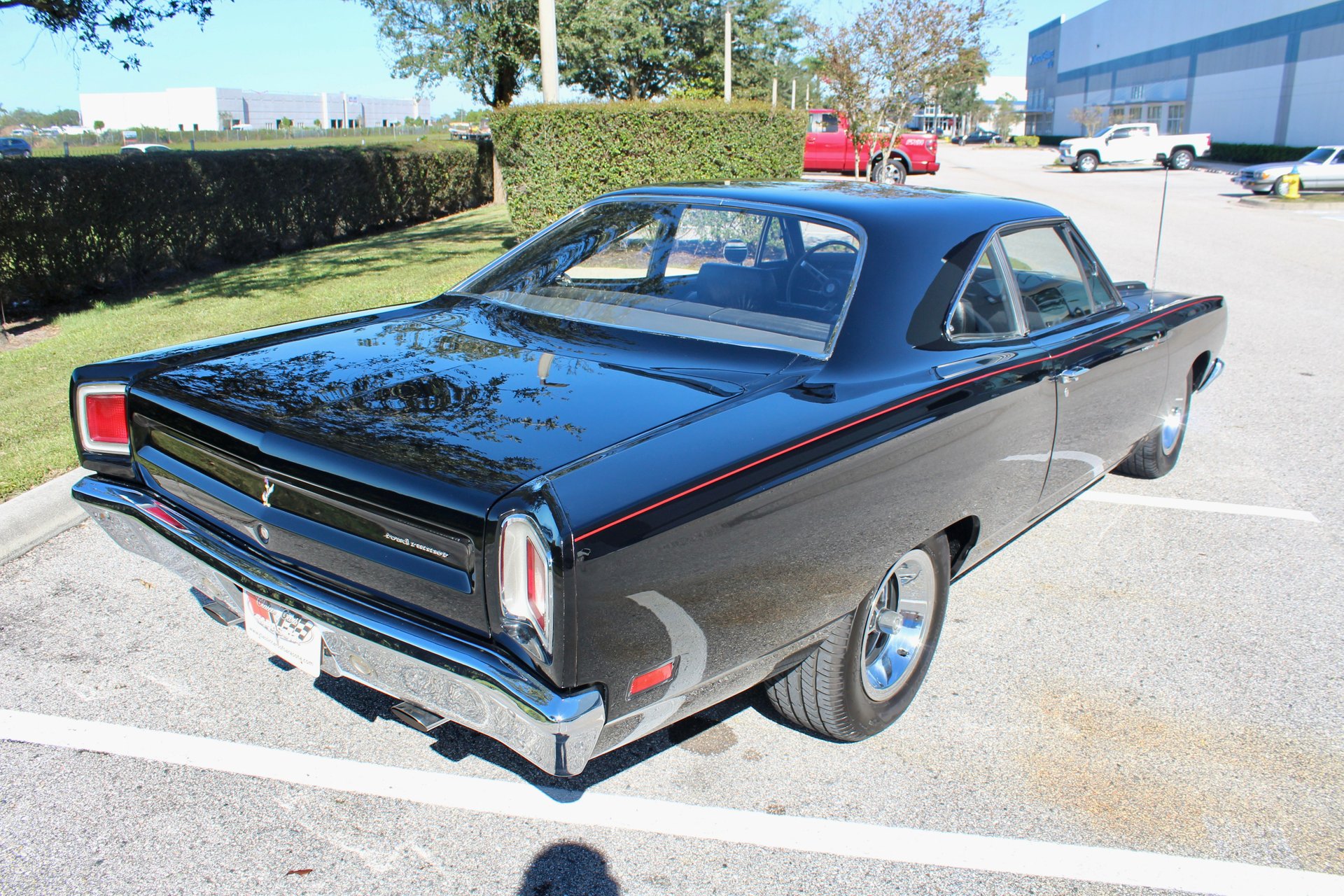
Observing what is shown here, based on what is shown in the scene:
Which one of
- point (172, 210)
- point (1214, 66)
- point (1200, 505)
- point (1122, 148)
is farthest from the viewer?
point (1214, 66)

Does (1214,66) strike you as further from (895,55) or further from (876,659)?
(876,659)

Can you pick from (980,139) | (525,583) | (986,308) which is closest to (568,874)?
(525,583)

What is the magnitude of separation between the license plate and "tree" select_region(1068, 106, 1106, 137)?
215 ft

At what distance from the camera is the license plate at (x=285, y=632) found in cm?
A: 247

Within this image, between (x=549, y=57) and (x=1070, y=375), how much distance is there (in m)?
10.8

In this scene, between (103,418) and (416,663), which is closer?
(416,663)

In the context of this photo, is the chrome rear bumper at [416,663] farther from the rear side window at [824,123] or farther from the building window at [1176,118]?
the building window at [1176,118]

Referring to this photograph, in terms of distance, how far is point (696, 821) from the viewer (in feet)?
8.77

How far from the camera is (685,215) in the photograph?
368cm

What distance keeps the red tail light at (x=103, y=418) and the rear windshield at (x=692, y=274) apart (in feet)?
4.28

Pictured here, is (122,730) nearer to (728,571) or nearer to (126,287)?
(728,571)

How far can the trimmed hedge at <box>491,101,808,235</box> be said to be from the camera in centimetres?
1263

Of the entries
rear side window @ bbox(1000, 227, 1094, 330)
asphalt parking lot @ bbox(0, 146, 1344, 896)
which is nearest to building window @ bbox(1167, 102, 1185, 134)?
rear side window @ bbox(1000, 227, 1094, 330)

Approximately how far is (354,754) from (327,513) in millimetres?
925
